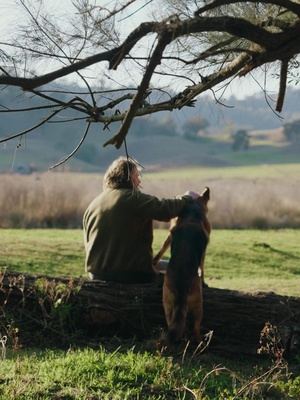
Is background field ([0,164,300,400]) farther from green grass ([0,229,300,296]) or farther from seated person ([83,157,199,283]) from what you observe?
seated person ([83,157,199,283])

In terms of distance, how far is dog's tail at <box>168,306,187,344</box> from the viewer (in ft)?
24.4

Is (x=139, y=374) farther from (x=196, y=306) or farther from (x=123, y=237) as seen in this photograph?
(x=123, y=237)

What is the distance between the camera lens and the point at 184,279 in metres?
7.67

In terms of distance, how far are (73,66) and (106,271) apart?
11.9 feet

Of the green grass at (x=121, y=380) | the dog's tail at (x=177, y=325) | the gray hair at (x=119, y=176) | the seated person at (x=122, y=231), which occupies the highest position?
the gray hair at (x=119, y=176)

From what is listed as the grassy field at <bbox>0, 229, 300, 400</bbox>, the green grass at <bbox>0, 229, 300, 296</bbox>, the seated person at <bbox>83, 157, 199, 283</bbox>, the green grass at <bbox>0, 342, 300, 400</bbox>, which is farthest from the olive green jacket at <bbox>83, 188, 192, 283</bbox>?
the green grass at <bbox>0, 229, 300, 296</bbox>

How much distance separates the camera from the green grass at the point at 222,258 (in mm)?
14467

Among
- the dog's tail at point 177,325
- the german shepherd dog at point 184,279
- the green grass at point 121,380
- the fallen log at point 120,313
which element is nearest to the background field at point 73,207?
the fallen log at point 120,313

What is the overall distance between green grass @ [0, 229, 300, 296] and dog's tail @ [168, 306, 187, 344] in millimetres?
4849

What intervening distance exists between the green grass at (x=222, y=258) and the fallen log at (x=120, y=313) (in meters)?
4.15

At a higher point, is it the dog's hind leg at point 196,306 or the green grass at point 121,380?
the dog's hind leg at point 196,306

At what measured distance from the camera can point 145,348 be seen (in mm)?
7559

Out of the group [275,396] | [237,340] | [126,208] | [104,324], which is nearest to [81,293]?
[104,324]

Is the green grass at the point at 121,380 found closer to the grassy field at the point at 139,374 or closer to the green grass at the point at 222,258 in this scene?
the grassy field at the point at 139,374
